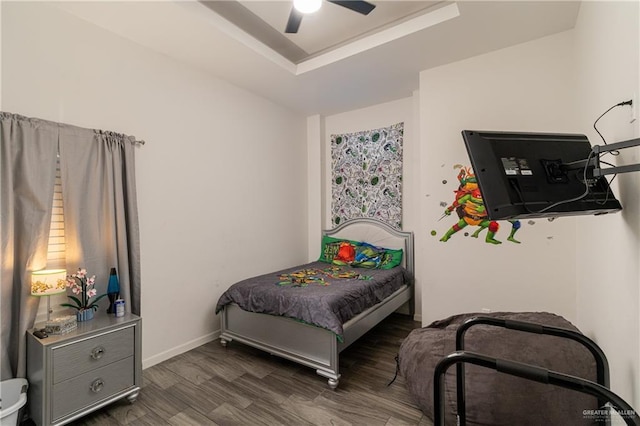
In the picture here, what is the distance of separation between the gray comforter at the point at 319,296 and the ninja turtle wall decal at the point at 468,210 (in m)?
0.85

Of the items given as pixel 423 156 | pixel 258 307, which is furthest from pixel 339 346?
pixel 423 156

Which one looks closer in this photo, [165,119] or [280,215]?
[165,119]

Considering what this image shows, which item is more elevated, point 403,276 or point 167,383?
point 403,276

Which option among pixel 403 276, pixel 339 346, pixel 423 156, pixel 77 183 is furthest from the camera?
pixel 403 276

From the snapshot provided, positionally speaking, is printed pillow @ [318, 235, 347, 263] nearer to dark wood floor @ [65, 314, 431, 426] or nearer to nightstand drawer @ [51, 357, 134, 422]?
dark wood floor @ [65, 314, 431, 426]

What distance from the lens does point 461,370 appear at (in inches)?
57.4

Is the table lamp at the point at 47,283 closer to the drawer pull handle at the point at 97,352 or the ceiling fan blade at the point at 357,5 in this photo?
the drawer pull handle at the point at 97,352

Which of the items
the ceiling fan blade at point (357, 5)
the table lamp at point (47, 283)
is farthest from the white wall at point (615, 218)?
the table lamp at point (47, 283)

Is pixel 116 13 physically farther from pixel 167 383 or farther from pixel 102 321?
pixel 167 383

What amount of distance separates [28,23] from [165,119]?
3.33ft

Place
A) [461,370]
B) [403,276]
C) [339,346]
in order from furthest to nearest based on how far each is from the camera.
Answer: [403,276], [339,346], [461,370]

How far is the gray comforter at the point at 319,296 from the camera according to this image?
92.7 inches

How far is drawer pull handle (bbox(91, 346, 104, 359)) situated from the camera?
1.91m

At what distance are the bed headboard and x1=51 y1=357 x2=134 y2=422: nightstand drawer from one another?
9.29 feet
